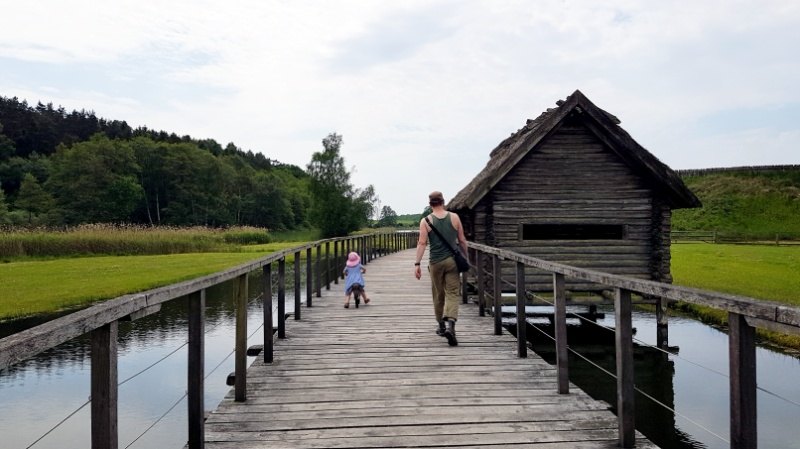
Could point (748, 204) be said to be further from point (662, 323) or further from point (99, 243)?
point (99, 243)

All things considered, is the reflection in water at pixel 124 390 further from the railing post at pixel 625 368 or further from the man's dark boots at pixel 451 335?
the railing post at pixel 625 368

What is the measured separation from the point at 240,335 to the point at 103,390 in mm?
2003

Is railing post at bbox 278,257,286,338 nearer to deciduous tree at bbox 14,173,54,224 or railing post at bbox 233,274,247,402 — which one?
railing post at bbox 233,274,247,402

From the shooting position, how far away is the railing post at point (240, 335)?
4156mm

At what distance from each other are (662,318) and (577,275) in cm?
842

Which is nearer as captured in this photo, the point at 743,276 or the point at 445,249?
the point at 445,249

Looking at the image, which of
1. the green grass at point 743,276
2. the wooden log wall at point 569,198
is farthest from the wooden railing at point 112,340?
the green grass at point 743,276

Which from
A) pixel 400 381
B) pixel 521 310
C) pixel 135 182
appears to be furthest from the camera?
pixel 135 182

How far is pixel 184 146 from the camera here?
76.4 m

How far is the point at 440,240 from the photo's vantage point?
20.5ft

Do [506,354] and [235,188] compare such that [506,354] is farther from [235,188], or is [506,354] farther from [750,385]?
[235,188]

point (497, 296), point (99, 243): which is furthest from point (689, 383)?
point (99, 243)

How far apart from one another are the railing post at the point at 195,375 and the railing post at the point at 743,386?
2.73 m

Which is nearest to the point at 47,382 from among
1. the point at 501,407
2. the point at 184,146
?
the point at 501,407
